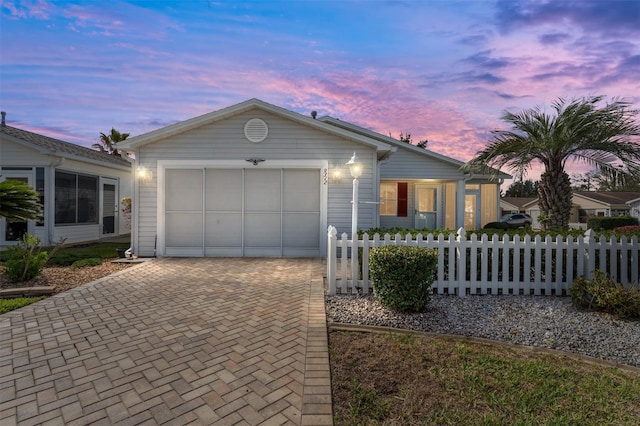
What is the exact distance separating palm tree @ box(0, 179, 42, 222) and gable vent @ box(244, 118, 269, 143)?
4.90 meters

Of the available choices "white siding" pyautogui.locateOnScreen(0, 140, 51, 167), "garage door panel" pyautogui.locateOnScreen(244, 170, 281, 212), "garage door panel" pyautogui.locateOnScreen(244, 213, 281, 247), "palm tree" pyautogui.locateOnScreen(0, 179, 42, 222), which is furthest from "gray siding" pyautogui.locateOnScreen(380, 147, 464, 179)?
"white siding" pyautogui.locateOnScreen(0, 140, 51, 167)

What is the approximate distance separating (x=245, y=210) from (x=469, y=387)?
7.28 metres

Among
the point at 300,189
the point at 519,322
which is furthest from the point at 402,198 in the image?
the point at 519,322

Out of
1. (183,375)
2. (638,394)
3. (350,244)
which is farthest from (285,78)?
(638,394)

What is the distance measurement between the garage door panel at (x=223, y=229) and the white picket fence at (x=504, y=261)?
4.38 meters

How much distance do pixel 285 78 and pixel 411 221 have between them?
8521 millimetres

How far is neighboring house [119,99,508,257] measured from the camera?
334 inches

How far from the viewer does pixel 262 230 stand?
8.77 metres

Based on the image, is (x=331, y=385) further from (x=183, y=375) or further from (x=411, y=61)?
(x=411, y=61)

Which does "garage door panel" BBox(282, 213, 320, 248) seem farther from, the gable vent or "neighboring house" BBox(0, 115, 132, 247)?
"neighboring house" BBox(0, 115, 132, 247)

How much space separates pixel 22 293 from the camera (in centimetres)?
513

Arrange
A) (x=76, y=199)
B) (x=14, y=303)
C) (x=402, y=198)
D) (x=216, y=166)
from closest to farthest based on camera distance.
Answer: (x=14, y=303) → (x=216, y=166) → (x=76, y=199) → (x=402, y=198)

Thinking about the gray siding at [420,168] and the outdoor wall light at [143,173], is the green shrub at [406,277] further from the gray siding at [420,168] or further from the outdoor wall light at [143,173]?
the gray siding at [420,168]

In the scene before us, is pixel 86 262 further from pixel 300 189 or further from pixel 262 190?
pixel 300 189
